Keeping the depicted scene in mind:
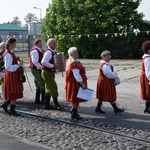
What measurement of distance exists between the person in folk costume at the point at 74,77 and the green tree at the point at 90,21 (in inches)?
748

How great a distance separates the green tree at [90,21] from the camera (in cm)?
2638

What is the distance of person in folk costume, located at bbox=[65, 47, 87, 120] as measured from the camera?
23.5 feet

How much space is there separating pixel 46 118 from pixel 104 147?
2.57 meters

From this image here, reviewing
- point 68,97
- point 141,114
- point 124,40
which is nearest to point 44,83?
point 68,97

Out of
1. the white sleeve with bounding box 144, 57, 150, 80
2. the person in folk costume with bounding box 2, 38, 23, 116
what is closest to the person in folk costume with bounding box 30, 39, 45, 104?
the person in folk costume with bounding box 2, 38, 23, 116

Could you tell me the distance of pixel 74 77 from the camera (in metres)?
7.28

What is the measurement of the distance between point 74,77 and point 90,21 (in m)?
20.5

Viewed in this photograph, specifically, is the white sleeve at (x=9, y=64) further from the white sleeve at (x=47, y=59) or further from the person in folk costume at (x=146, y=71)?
the person in folk costume at (x=146, y=71)

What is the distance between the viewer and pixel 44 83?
9234mm

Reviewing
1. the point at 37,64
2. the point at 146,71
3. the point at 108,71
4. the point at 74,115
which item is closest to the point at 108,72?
the point at 108,71

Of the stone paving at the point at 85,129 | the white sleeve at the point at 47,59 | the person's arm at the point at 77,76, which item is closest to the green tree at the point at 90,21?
the stone paving at the point at 85,129

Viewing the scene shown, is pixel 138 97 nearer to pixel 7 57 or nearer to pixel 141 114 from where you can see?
pixel 141 114

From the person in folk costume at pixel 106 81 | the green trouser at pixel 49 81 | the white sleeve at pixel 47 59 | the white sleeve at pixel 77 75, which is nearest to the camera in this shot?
the white sleeve at pixel 77 75

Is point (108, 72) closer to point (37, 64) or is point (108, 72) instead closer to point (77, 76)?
point (77, 76)
